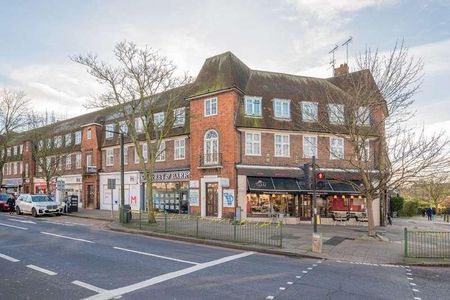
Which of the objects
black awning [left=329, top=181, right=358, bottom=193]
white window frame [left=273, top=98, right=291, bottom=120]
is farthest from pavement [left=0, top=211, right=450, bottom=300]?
white window frame [left=273, top=98, right=291, bottom=120]

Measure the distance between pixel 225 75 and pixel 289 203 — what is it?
33.9 ft

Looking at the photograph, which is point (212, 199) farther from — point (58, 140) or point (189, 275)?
point (58, 140)

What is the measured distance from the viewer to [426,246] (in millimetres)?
15203

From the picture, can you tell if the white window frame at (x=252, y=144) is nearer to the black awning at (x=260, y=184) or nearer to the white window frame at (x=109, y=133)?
the black awning at (x=260, y=184)

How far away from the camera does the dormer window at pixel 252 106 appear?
90.0ft

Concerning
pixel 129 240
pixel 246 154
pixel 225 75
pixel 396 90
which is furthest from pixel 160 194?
pixel 396 90

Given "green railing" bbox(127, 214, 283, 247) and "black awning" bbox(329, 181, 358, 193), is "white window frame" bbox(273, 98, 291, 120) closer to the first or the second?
"black awning" bbox(329, 181, 358, 193)

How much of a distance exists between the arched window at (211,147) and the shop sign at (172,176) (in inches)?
94.8

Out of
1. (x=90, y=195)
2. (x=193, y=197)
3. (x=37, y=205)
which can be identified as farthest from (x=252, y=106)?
(x=90, y=195)

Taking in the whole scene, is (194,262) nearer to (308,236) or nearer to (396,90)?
(308,236)

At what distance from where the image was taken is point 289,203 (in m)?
27.4

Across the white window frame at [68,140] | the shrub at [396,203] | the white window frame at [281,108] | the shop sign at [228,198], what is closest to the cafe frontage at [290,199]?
the shop sign at [228,198]

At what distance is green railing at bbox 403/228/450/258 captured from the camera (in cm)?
1350

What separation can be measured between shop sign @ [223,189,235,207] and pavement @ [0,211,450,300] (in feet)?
37.8
